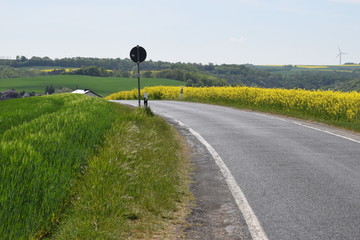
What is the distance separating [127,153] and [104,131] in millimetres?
2532

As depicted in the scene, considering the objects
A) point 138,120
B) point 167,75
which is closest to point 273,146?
point 138,120

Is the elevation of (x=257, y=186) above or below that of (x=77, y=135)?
below

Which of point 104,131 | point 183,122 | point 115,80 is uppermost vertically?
point 104,131

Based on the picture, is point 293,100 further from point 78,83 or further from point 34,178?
point 78,83

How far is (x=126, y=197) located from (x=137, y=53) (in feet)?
42.6

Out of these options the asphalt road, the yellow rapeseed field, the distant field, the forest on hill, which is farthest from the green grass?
the distant field

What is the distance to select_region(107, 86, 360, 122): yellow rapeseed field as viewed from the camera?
20188 millimetres

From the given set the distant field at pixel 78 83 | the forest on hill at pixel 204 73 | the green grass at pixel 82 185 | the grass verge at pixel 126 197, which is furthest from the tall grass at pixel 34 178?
the distant field at pixel 78 83

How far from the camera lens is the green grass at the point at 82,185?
15.7ft

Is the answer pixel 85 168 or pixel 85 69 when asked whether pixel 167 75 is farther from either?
pixel 85 168

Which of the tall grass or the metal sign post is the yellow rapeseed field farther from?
the tall grass

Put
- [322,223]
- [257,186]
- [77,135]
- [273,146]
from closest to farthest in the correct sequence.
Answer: [322,223], [257,186], [77,135], [273,146]

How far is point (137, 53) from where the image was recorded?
1845 centimetres

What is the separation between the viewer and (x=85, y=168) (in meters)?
7.29
